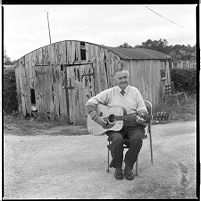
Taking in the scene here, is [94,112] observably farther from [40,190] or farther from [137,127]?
[40,190]

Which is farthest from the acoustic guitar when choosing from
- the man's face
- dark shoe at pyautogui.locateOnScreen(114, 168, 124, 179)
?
dark shoe at pyautogui.locateOnScreen(114, 168, 124, 179)

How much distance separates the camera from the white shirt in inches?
185

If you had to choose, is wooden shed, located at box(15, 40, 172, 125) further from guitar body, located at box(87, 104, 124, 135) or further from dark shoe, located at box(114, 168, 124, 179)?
dark shoe, located at box(114, 168, 124, 179)

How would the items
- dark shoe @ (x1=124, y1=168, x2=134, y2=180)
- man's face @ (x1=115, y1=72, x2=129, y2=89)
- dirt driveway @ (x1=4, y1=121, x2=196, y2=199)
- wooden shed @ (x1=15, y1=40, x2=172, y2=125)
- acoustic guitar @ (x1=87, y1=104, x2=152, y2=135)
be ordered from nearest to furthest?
dirt driveway @ (x1=4, y1=121, x2=196, y2=199)
dark shoe @ (x1=124, y1=168, x2=134, y2=180)
acoustic guitar @ (x1=87, y1=104, x2=152, y2=135)
man's face @ (x1=115, y1=72, x2=129, y2=89)
wooden shed @ (x1=15, y1=40, x2=172, y2=125)

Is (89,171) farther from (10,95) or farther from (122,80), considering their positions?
(10,95)

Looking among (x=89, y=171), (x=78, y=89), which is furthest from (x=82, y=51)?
(x=89, y=171)

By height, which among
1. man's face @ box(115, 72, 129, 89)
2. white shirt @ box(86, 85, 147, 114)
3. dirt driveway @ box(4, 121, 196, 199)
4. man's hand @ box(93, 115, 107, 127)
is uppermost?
man's face @ box(115, 72, 129, 89)

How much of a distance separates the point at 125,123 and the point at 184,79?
9.94 m

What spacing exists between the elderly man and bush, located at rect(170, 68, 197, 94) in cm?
955

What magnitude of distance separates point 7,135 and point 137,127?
455 cm

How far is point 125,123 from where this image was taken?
4.68 metres

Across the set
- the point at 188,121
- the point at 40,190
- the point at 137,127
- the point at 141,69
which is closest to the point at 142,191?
the point at 137,127

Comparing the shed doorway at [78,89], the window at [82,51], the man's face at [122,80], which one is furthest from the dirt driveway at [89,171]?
the window at [82,51]

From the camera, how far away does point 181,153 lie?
18.7 ft
